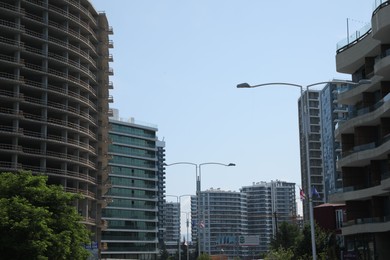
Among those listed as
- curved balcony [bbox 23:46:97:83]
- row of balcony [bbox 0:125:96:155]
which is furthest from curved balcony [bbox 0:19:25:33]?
row of balcony [bbox 0:125:96:155]

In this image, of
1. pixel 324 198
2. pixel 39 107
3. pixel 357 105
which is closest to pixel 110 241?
pixel 324 198

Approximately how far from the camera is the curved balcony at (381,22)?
49.2 m

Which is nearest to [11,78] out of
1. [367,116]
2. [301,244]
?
[301,244]

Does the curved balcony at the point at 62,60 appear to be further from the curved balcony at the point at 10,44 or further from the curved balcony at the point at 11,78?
the curved balcony at the point at 11,78

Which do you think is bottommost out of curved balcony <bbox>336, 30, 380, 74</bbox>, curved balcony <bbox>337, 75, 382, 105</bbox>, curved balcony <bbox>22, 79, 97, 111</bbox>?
curved balcony <bbox>337, 75, 382, 105</bbox>

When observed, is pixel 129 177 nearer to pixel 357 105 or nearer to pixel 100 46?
pixel 100 46

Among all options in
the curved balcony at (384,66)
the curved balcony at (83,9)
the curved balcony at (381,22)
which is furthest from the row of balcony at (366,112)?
the curved balcony at (83,9)

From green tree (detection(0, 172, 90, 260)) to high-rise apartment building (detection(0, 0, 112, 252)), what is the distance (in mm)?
29518

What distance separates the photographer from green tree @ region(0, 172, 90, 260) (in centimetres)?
4606

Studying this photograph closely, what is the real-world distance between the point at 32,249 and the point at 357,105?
34.7 meters

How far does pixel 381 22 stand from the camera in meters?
49.8

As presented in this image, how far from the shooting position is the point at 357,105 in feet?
204

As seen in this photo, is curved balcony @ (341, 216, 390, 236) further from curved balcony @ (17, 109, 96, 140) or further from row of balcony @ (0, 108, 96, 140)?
row of balcony @ (0, 108, 96, 140)

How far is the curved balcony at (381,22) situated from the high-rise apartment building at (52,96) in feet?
156
